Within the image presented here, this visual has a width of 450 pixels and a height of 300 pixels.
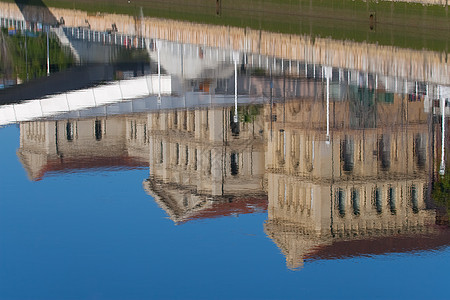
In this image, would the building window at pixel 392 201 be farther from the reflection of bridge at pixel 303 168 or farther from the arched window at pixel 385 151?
the arched window at pixel 385 151

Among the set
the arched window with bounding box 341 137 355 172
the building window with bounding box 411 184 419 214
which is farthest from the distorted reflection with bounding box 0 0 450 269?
the arched window with bounding box 341 137 355 172

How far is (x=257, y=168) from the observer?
54656 mm

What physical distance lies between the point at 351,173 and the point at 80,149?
9437mm

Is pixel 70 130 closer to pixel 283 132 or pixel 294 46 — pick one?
pixel 283 132

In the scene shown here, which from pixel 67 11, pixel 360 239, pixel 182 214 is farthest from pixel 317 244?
pixel 67 11

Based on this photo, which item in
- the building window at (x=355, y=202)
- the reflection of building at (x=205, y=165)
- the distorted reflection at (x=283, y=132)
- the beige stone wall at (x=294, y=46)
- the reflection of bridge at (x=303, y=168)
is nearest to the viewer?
the reflection of bridge at (x=303, y=168)

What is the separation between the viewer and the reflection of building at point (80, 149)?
37.6 metres

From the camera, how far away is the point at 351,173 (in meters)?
48.6

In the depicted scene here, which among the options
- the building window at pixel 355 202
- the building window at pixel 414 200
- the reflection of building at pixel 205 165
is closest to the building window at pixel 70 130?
the reflection of building at pixel 205 165

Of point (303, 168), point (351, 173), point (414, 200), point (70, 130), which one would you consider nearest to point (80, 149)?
point (70, 130)

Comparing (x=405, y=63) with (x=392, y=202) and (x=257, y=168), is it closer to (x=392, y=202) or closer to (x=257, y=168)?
(x=392, y=202)

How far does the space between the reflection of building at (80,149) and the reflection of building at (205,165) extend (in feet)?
3.02

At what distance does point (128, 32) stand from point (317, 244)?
3094cm

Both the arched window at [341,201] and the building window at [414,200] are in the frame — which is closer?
the building window at [414,200]
